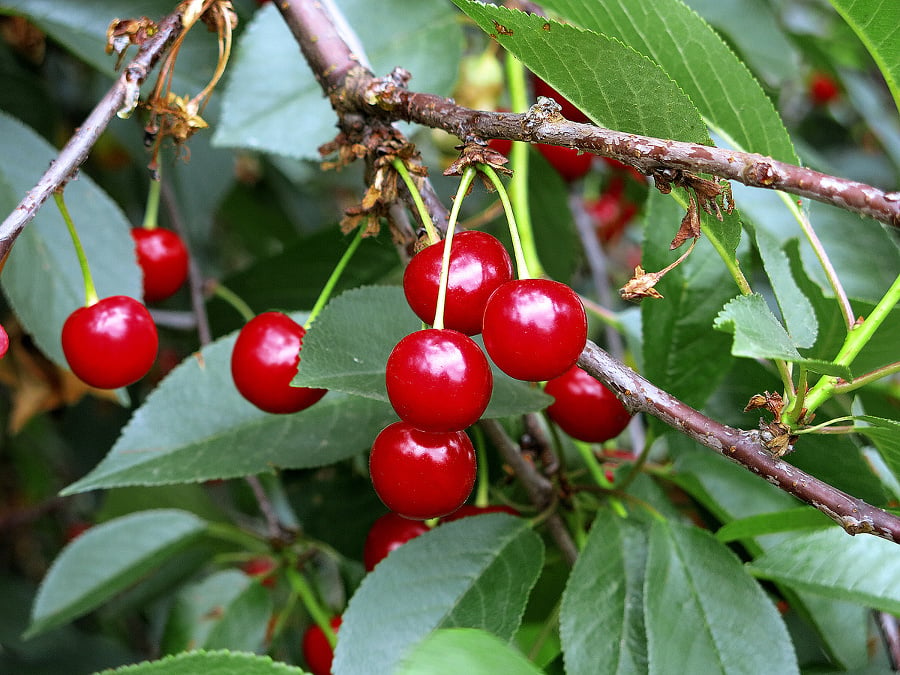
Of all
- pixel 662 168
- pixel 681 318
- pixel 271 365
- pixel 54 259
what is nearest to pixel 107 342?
pixel 271 365

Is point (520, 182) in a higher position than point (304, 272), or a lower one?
higher

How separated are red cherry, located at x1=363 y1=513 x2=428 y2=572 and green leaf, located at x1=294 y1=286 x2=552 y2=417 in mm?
207

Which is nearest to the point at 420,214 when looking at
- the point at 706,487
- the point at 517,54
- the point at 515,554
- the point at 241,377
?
the point at 517,54

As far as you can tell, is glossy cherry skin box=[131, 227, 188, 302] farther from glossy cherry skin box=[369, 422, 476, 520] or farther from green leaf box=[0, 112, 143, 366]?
glossy cherry skin box=[369, 422, 476, 520]

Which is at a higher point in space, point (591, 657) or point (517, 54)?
point (517, 54)

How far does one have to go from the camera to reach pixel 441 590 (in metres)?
0.81

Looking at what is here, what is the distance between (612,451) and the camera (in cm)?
121

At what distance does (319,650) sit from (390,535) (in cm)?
34

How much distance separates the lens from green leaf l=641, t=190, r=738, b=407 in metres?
0.94

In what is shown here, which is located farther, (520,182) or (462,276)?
(520,182)

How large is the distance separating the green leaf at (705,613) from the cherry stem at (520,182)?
1.40 ft

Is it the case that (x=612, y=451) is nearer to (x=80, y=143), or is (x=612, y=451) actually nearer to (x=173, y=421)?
(x=173, y=421)

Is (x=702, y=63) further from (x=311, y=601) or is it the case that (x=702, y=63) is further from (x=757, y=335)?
(x=311, y=601)

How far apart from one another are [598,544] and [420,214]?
1.37 ft
